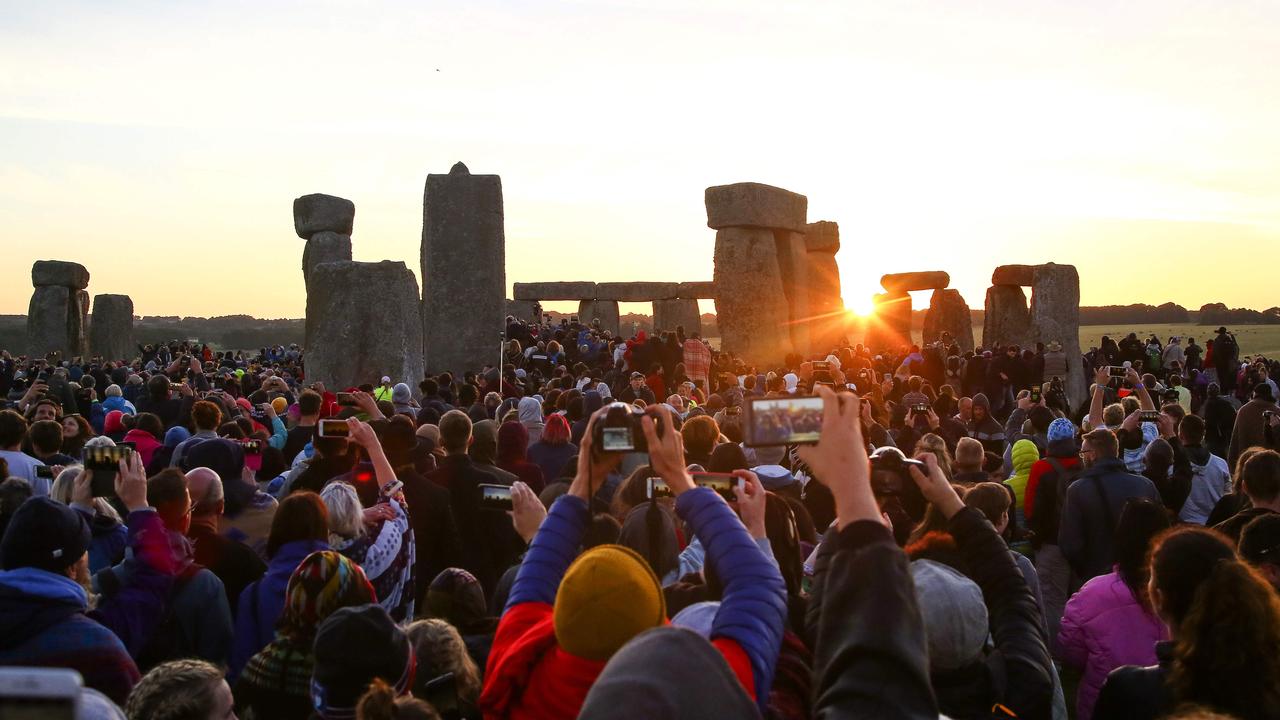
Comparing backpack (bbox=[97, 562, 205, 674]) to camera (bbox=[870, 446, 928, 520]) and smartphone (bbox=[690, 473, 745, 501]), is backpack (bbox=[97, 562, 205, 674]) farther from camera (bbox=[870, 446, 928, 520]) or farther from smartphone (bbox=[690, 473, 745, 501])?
camera (bbox=[870, 446, 928, 520])

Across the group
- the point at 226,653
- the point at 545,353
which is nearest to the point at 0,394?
the point at 545,353

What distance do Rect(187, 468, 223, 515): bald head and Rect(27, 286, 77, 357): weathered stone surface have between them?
65.6ft

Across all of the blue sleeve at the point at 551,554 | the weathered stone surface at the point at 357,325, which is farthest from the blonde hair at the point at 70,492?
the weathered stone surface at the point at 357,325

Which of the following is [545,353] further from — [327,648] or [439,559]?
[327,648]

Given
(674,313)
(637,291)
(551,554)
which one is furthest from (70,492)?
(674,313)

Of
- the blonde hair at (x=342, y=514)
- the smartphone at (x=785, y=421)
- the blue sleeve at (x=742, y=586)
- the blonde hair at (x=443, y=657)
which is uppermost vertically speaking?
the smartphone at (x=785, y=421)

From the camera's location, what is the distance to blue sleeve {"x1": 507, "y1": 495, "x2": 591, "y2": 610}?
8.12ft

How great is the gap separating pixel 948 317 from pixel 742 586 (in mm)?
23596

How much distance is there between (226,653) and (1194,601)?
9.76 ft

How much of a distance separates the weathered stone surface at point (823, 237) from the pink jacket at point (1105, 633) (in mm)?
20784

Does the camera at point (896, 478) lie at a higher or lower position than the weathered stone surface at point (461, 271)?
lower

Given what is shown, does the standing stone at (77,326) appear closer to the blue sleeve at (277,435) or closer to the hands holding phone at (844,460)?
the blue sleeve at (277,435)

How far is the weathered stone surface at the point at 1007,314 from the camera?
22656 millimetres

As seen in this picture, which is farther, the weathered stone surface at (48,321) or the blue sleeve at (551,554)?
the weathered stone surface at (48,321)
